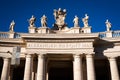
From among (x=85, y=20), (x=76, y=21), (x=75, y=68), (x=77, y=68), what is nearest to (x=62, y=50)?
(x=75, y=68)

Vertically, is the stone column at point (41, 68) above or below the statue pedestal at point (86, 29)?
below

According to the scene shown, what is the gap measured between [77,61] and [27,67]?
6469 millimetres

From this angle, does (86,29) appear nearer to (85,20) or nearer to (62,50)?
(85,20)

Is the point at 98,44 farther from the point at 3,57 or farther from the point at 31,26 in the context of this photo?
the point at 3,57

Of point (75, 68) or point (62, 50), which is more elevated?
point (62, 50)

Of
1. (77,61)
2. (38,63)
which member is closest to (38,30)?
(38,63)

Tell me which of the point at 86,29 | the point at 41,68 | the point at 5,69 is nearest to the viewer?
the point at 41,68

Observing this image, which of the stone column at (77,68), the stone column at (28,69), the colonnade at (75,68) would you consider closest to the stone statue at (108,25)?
the colonnade at (75,68)

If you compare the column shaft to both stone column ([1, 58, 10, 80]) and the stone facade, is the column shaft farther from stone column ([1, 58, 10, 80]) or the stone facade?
stone column ([1, 58, 10, 80])

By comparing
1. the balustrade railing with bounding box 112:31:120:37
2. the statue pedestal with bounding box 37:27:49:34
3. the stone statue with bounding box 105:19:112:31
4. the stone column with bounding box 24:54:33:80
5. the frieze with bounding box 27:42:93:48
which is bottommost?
the stone column with bounding box 24:54:33:80

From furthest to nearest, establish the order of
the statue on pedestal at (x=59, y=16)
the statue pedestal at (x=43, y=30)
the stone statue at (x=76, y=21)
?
the statue on pedestal at (x=59, y=16)
the stone statue at (x=76, y=21)
the statue pedestal at (x=43, y=30)

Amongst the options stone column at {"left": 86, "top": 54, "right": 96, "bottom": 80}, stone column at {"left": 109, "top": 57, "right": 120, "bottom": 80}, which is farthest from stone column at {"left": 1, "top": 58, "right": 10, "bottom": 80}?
stone column at {"left": 109, "top": 57, "right": 120, "bottom": 80}

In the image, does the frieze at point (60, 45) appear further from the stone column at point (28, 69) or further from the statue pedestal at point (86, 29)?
the statue pedestal at point (86, 29)

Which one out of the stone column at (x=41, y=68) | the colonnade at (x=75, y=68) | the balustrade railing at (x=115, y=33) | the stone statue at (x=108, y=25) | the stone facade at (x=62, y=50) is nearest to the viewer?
the stone column at (x=41, y=68)
